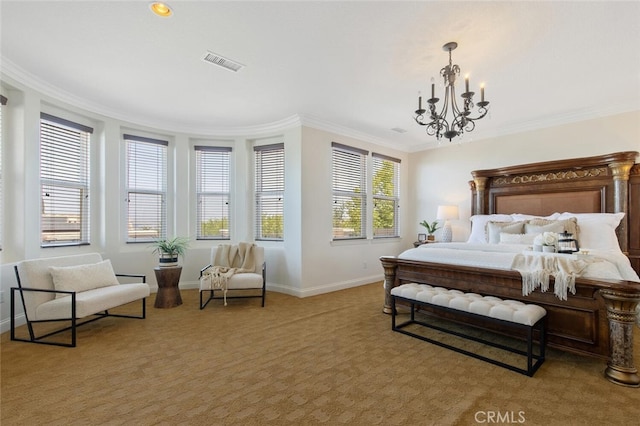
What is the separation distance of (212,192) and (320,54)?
3.47 m

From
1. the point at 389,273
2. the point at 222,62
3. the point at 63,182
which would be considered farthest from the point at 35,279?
the point at 389,273

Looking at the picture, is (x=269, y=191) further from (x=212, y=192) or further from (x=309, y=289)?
(x=309, y=289)

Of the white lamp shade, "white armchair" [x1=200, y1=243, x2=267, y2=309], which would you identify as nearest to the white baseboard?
"white armchair" [x1=200, y1=243, x2=267, y2=309]

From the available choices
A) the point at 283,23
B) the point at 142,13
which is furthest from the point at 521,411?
the point at 142,13

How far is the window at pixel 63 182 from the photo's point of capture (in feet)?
12.9

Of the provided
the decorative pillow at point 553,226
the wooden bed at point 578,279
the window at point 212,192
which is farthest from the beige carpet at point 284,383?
the window at point 212,192

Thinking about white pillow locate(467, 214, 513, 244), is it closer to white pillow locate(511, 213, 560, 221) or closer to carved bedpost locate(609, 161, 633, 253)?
white pillow locate(511, 213, 560, 221)

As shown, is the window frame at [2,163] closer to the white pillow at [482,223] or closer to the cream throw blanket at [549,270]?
the cream throw blanket at [549,270]

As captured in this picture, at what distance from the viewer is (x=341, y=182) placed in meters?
5.52

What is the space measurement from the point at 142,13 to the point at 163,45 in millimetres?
433

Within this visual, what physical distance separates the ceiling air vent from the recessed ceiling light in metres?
0.59

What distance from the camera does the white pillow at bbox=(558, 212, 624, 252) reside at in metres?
3.78

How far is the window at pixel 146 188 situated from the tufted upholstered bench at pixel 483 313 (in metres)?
4.09

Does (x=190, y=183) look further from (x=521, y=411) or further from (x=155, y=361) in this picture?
(x=521, y=411)
